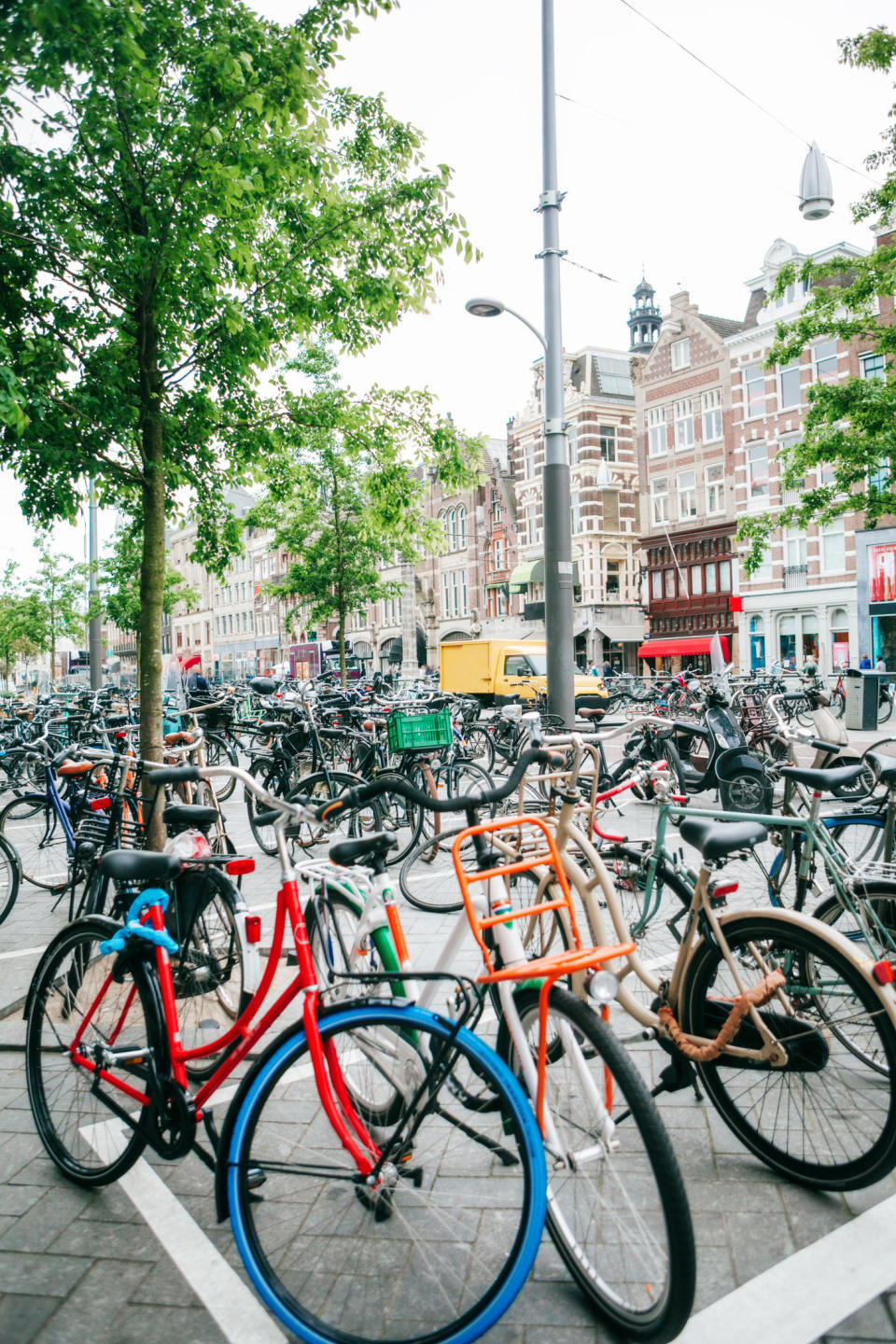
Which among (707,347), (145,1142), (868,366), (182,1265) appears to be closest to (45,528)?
(145,1142)

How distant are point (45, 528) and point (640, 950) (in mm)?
3797

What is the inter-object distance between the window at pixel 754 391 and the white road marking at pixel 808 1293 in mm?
36614

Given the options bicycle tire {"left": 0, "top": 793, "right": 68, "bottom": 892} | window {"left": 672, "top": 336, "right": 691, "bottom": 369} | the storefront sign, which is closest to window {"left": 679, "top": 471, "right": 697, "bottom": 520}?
window {"left": 672, "top": 336, "right": 691, "bottom": 369}

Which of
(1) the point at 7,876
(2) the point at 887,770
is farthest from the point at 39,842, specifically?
(2) the point at 887,770

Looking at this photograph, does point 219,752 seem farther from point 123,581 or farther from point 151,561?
point 123,581

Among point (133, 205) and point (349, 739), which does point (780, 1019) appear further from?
point (349, 739)

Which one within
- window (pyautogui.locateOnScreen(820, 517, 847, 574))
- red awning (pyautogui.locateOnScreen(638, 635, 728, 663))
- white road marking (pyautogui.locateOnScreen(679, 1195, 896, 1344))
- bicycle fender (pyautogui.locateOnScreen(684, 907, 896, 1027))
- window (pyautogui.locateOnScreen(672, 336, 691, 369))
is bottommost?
white road marking (pyautogui.locateOnScreen(679, 1195, 896, 1344))

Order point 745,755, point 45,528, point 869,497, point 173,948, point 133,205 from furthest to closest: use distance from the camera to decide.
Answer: point 869,497
point 745,755
point 45,528
point 133,205
point 173,948

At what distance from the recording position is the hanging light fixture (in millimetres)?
12844

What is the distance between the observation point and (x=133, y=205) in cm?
432

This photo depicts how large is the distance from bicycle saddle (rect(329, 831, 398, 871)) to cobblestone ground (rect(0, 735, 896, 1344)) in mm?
1084

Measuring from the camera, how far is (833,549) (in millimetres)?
32781

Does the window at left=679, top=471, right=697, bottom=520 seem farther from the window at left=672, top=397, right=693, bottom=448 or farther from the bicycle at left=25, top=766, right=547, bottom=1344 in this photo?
the bicycle at left=25, top=766, right=547, bottom=1344

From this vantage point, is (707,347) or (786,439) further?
(707,347)
